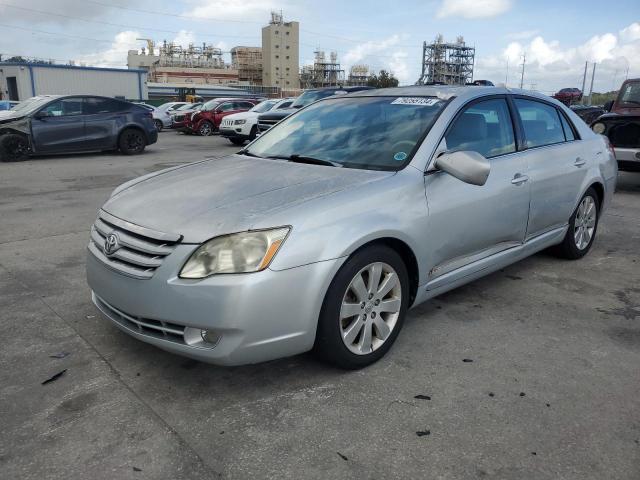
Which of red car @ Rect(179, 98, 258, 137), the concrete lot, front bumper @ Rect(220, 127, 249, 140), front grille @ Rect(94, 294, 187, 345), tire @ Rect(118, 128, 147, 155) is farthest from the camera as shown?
red car @ Rect(179, 98, 258, 137)

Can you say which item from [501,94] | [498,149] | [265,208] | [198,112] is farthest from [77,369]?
[198,112]

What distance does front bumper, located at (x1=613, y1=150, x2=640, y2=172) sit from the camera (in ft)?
28.2

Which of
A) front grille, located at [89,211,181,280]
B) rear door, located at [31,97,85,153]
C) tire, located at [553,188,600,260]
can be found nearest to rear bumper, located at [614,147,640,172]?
tire, located at [553,188,600,260]

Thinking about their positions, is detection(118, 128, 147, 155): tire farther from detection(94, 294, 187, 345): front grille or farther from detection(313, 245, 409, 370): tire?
detection(313, 245, 409, 370): tire

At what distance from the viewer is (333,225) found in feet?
8.91

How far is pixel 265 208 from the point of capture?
271 cm

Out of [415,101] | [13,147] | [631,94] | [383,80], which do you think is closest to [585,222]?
[415,101]

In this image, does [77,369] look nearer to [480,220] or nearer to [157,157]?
[480,220]

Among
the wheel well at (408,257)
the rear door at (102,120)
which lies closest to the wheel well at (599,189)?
the wheel well at (408,257)

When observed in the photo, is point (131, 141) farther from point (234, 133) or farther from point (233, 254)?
point (233, 254)

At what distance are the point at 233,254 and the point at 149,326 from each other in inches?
23.8

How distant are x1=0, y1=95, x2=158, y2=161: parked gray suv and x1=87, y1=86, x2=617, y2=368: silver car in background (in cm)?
1043

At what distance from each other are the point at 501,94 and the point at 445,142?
983 mm

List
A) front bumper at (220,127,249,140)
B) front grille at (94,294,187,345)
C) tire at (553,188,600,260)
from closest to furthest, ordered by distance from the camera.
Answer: front grille at (94,294,187,345)
tire at (553,188,600,260)
front bumper at (220,127,249,140)
